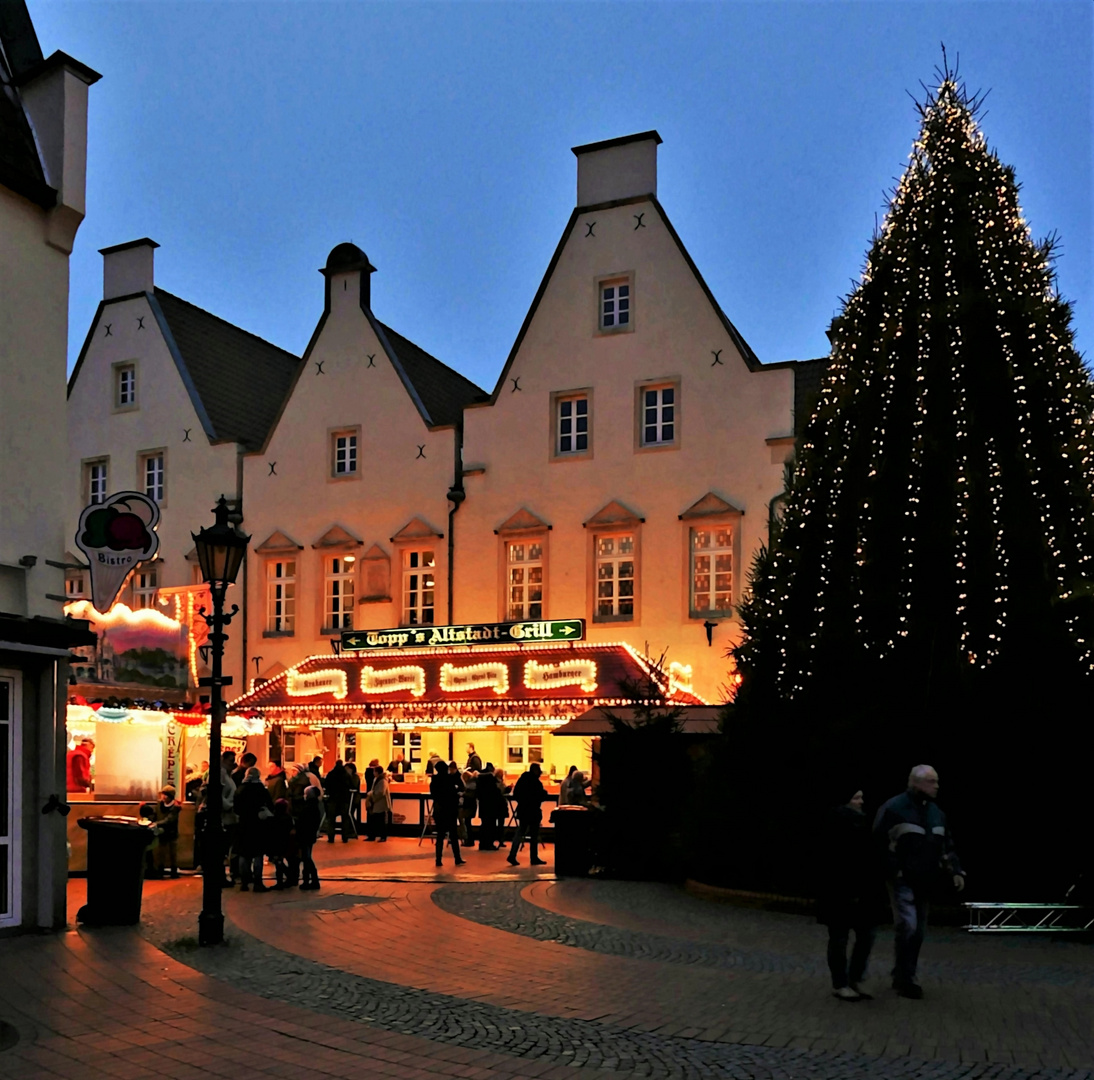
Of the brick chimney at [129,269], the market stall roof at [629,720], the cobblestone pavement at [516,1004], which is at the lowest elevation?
the cobblestone pavement at [516,1004]

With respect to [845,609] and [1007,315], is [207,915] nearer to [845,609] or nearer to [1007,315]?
[845,609]

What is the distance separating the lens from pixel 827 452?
16.0 m

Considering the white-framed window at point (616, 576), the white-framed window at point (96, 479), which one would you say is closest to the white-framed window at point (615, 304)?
the white-framed window at point (616, 576)

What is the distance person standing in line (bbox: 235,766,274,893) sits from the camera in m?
16.3

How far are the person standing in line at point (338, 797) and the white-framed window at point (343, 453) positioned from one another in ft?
29.0

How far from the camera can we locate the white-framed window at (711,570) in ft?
90.3

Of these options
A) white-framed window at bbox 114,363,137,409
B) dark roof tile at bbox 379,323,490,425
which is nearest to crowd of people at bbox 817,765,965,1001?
dark roof tile at bbox 379,323,490,425

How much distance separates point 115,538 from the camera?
13.7 m

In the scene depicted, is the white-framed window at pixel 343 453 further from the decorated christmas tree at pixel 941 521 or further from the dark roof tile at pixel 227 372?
the decorated christmas tree at pixel 941 521

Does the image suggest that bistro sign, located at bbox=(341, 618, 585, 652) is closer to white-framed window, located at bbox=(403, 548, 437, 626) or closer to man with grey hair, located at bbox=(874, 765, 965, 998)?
white-framed window, located at bbox=(403, 548, 437, 626)

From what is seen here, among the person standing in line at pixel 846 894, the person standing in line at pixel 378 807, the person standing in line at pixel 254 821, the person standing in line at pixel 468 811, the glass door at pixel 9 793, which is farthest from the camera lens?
the person standing in line at pixel 378 807

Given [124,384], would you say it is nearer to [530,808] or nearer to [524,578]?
[524,578]

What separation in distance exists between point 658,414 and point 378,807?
9.81 meters

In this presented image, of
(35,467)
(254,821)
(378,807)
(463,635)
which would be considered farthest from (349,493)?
(35,467)
